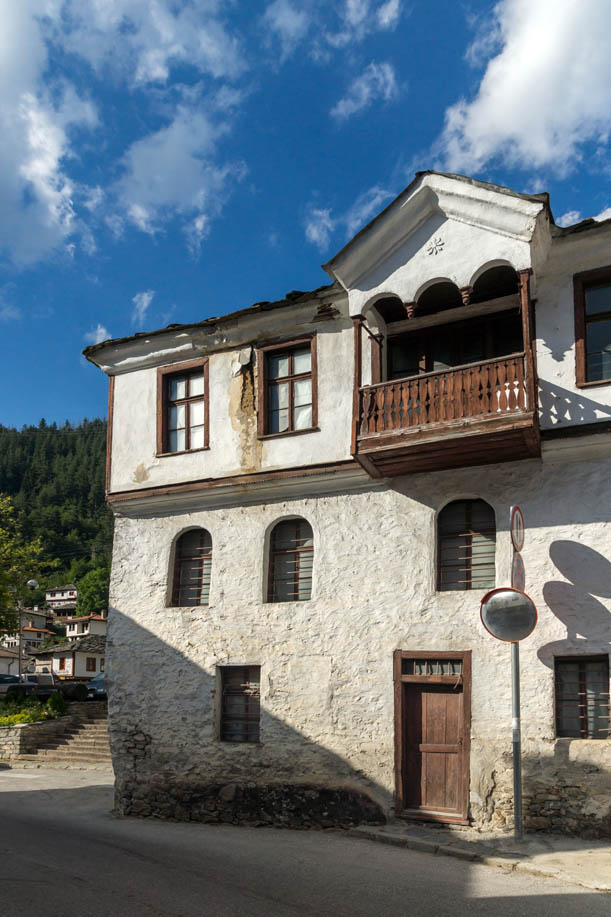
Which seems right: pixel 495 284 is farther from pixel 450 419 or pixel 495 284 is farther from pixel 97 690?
pixel 97 690

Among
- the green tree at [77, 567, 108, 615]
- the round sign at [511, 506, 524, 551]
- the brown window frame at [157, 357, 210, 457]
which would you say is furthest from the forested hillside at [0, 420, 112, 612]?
the round sign at [511, 506, 524, 551]

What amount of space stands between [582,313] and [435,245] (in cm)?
251

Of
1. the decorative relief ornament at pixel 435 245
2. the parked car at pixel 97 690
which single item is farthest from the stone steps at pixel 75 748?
the decorative relief ornament at pixel 435 245

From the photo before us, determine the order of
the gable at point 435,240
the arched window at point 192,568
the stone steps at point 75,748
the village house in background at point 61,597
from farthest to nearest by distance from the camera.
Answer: the village house in background at point 61,597
the stone steps at point 75,748
the arched window at point 192,568
the gable at point 435,240

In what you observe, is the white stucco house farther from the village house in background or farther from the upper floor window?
the village house in background

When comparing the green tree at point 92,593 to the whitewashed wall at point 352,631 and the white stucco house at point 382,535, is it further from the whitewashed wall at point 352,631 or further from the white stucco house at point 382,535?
A: the white stucco house at point 382,535

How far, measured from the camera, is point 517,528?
1123cm

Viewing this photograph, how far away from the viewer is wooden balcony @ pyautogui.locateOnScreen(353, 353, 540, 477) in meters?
11.9

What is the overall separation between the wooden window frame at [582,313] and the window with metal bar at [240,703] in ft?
23.6

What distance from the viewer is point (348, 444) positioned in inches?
554

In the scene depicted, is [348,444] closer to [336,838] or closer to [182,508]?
[182,508]

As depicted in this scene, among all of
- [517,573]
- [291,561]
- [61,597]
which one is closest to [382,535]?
[291,561]

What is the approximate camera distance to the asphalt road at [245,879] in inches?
305

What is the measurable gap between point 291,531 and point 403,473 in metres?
2.46
